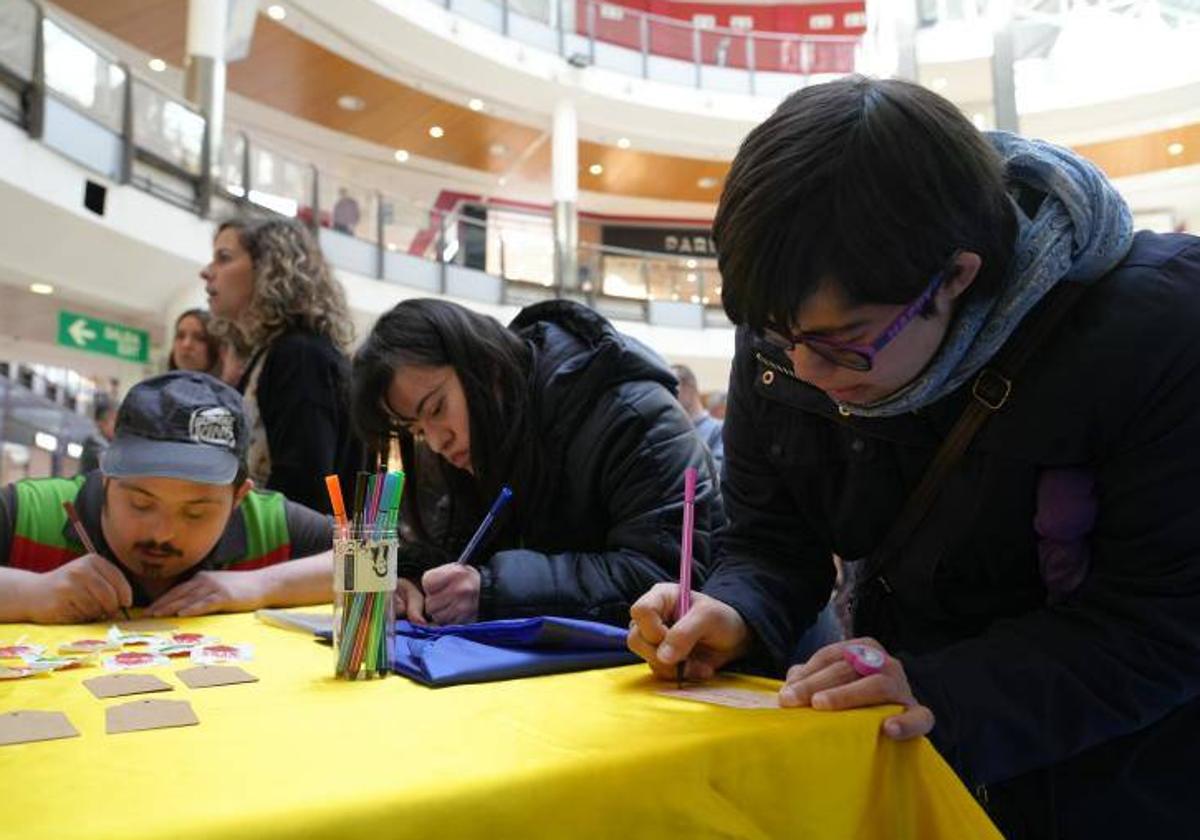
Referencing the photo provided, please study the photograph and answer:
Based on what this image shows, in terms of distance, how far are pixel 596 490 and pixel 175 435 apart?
71 cm

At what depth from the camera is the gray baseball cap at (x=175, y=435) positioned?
154cm

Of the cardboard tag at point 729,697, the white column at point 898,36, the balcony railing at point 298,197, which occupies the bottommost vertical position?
the cardboard tag at point 729,697

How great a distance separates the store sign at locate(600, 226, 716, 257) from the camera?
17.8 m

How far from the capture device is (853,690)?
0.85 meters

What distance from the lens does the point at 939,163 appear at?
877 mm

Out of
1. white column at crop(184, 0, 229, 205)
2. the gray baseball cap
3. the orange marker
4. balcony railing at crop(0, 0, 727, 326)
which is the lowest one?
the orange marker

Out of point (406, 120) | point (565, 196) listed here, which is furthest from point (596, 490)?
point (406, 120)

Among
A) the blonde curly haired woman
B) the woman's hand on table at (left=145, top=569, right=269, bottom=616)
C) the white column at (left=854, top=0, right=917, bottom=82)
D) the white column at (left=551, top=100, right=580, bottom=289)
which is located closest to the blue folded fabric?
the woman's hand on table at (left=145, top=569, right=269, bottom=616)

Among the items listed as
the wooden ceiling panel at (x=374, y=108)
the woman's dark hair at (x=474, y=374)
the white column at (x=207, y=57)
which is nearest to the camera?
the woman's dark hair at (x=474, y=374)

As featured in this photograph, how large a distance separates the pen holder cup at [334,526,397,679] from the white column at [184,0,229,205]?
7833 millimetres

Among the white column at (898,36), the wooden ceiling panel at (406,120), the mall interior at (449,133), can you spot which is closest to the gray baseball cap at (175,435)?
the mall interior at (449,133)

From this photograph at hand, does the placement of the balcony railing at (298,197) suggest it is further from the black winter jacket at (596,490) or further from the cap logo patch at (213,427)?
the cap logo patch at (213,427)

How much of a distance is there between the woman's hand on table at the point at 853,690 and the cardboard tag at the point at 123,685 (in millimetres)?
625

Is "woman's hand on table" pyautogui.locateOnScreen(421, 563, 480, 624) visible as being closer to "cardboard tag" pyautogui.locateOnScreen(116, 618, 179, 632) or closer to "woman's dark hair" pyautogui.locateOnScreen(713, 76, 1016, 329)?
"cardboard tag" pyautogui.locateOnScreen(116, 618, 179, 632)
